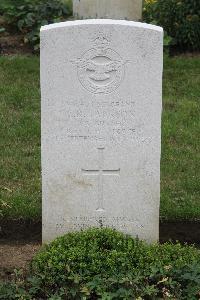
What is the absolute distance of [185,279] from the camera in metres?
4.99

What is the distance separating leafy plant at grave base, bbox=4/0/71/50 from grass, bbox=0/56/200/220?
76cm

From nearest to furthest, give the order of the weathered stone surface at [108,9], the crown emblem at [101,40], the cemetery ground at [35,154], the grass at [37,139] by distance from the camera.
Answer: the crown emblem at [101,40] < the cemetery ground at [35,154] < the grass at [37,139] < the weathered stone surface at [108,9]

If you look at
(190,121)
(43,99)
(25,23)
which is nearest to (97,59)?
(43,99)

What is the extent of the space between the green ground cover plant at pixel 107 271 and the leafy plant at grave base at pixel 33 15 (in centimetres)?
577

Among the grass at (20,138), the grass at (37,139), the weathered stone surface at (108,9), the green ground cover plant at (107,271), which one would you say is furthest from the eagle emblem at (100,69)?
the weathered stone surface at (108,9)

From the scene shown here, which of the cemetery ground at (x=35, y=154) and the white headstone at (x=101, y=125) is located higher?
the white headstone at (x=101, y=125)

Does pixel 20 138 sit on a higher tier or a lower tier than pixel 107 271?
higher

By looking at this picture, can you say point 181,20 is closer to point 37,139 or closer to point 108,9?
point 108,9

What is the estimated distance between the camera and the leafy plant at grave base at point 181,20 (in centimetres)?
1032

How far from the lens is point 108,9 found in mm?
11039

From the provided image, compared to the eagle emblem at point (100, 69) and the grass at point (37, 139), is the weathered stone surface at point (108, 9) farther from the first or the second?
the eagle emblem at point (100, 69)

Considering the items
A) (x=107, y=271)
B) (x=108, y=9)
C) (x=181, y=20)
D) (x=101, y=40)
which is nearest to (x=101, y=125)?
(x=101, y=40)

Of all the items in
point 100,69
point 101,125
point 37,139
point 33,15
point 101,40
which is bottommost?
point 37,139

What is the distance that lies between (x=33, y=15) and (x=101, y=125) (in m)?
5.87
